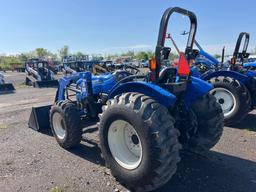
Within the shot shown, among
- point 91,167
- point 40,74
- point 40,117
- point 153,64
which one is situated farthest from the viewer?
point 40,74

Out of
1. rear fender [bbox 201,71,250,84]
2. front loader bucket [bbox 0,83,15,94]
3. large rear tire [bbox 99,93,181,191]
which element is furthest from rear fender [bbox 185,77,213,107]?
front loader bucket [bbox 0,83,15,94]

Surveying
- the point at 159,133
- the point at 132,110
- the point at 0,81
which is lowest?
the point at 0,81

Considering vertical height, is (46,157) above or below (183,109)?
below

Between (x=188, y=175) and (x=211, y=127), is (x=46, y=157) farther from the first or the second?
(x=211, y=127)

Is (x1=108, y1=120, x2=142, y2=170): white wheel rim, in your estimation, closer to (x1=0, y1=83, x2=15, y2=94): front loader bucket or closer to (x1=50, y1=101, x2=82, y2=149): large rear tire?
(x1=50, y1=101, x2=82, y2=149): large rear tire

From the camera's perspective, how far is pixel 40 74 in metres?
18.7

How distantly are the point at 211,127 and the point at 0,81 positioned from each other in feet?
52.3

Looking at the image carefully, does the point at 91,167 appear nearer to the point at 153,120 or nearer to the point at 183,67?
the point at 153,120

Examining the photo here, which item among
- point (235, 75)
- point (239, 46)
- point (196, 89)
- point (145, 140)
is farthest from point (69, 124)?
point (239, 46)

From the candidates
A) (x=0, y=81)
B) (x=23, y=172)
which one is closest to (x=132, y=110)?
(x=23, y=172)

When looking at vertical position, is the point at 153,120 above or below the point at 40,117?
above

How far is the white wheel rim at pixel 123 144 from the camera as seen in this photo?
143 inches

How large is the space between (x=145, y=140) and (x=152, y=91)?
0.70 m

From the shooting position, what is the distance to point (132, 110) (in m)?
3.23
